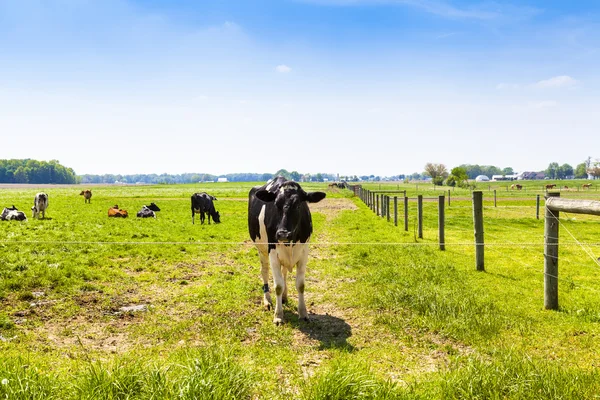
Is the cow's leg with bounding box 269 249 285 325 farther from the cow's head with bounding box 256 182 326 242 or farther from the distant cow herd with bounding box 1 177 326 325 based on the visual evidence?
the cow's head with bounding box 256 182 326 242

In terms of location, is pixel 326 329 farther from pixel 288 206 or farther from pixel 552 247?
pixel 552 247

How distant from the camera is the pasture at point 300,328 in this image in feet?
13.1

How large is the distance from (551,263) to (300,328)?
4.61m

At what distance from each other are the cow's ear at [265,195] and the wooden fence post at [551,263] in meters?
4.98

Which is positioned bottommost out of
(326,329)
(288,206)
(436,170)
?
(326,329)

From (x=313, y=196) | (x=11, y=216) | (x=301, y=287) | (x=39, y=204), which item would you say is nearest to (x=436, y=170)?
(x=39, y=204)

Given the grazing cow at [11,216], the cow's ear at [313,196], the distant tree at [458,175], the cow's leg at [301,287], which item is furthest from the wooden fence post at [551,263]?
the distant tree at [458,175]

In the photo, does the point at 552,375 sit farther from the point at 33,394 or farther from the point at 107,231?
the point at 107,231

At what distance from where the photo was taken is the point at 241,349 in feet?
17.9

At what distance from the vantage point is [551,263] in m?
7.10

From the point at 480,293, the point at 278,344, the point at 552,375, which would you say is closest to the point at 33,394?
the point at 278,344

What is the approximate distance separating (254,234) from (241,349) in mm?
3310

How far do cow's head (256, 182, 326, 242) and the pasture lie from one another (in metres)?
1.55

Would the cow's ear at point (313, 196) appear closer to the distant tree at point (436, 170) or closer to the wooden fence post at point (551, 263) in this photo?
the wooden fence post at point (551, 263)
